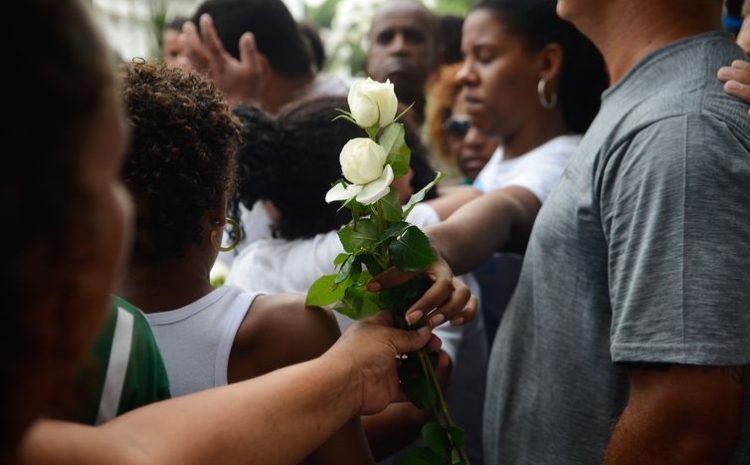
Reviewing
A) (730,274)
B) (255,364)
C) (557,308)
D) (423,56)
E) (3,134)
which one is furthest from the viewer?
(423,56)

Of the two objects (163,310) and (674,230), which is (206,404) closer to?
(163,310)

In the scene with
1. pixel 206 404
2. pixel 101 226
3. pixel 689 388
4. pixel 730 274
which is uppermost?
pixel 101 226

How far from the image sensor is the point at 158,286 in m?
1.74

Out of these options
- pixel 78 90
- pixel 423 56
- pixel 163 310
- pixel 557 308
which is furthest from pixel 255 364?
pixel 423 56

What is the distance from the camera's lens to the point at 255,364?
1729 mm

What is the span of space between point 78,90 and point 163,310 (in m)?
1.04

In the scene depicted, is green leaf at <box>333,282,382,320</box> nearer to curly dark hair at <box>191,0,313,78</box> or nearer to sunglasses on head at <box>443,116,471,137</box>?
curly dark hair at <box>191,0,313,78</box>

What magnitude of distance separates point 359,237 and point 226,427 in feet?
1.71

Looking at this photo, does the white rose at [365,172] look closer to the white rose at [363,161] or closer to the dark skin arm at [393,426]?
the white rose at [363,161]

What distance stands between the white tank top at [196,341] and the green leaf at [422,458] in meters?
0.43

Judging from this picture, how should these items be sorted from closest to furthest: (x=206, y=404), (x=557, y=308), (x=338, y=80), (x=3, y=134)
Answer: (x=3, y=134)
(x=206, y=404)
(x=557, y=308)
(x=338, y=80)

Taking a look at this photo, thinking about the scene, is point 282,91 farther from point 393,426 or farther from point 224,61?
point 393,426

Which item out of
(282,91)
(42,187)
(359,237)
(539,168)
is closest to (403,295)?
(359,237)

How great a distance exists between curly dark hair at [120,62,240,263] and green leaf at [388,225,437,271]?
16.9 inches
